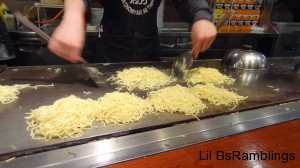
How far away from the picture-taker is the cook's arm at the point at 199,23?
1.65 meters

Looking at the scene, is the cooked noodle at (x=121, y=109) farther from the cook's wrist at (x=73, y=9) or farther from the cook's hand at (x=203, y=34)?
the cook's hand at (x=203, y=34)

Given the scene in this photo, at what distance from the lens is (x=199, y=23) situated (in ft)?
5.71

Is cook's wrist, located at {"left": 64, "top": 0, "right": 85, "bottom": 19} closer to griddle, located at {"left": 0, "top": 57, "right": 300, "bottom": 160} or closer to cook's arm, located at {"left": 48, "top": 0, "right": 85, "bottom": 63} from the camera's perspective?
cook's arm, located at {"left": 48, "top": 0, "right": 85, "bottom": 63}

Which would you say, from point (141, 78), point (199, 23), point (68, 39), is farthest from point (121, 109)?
point (199, 23)

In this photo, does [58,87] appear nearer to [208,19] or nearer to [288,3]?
[208,19]

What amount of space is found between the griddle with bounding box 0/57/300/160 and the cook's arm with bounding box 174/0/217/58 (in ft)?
1.20

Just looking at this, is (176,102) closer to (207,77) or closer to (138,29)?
(207,77)

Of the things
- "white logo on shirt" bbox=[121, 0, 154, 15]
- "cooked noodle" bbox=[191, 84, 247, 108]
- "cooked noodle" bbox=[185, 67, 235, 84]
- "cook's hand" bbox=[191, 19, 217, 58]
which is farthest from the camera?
"white logo on shirt" bbox=[121, 0, 154, 15]

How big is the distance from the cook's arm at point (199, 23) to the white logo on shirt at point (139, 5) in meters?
0.28

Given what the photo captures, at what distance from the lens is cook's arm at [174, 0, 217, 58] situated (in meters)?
1.65

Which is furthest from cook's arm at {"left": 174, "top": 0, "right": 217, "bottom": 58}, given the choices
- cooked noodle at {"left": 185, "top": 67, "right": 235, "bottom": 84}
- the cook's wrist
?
the cook's wrist

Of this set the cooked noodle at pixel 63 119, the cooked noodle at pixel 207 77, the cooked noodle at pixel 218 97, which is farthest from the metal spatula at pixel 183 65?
the cooked noodle at pixel 63 119

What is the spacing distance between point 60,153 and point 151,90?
Answer: 801 mm

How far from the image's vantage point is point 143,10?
2113 millimetres
